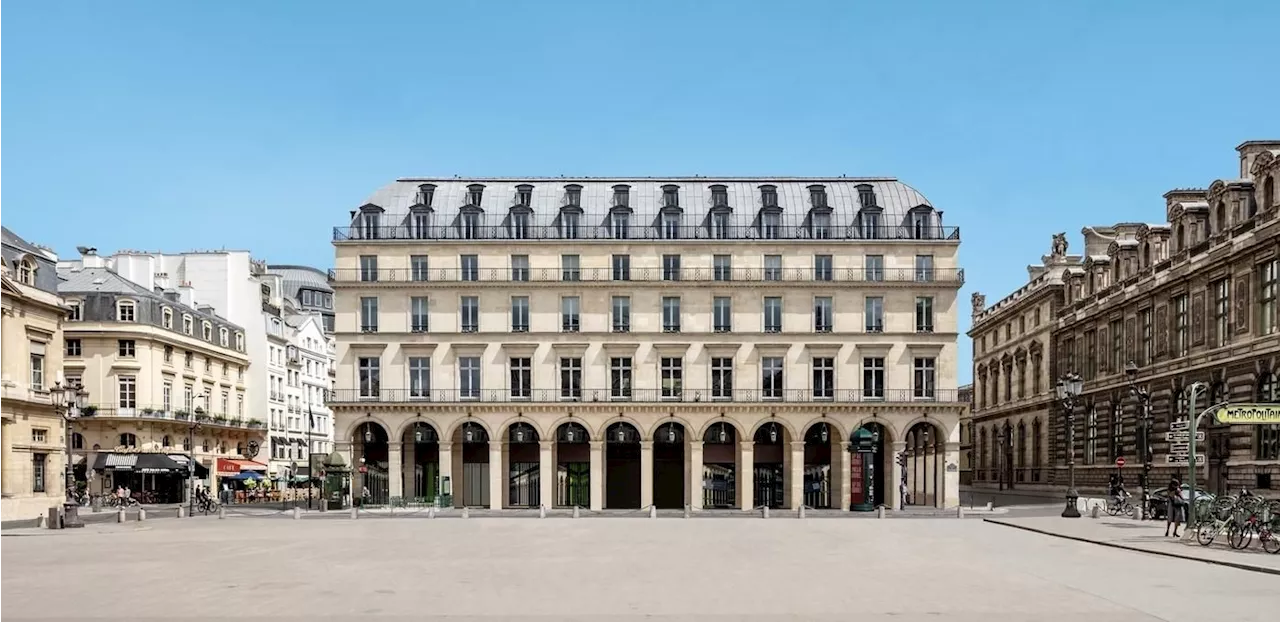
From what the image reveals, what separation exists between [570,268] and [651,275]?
446cm

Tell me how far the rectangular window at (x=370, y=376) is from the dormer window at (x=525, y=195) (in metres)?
12.0

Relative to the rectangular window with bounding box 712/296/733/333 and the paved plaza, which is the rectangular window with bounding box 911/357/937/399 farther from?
the paved plaza

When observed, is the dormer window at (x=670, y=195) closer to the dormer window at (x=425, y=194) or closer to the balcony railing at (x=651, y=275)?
the balcony railing at (x=651, y=275)

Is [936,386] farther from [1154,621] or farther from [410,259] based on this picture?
[1154,621]

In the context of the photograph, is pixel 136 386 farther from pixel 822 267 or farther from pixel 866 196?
pixel 866 196

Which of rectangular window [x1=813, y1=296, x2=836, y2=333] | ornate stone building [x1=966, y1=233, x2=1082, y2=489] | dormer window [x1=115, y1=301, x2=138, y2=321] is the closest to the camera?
rectangular window [x1=813, y1=296, x2=836, y2=333]

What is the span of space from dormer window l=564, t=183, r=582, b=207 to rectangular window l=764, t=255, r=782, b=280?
11201 millimetres

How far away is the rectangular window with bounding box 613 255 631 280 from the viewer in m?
71.1

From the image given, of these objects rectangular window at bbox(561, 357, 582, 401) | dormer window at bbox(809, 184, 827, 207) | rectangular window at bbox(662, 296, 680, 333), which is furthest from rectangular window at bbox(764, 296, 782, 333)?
rectangular window at bbox(561, 357, 582, 401)

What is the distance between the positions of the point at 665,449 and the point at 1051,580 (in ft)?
156

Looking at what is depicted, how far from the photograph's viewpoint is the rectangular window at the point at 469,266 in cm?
7106

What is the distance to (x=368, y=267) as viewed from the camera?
234ft

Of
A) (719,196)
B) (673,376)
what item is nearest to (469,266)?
(673,376)

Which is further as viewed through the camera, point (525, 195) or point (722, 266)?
point (525, 195)
